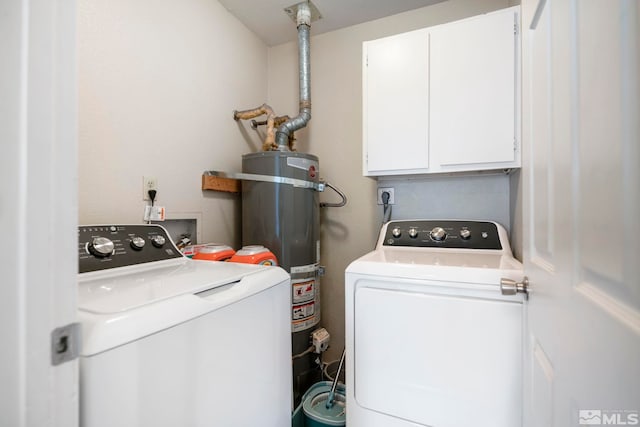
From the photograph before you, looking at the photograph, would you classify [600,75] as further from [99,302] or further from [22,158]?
[99,302]

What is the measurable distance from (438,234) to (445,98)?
2.36 ft

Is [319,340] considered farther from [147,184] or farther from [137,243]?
[147,184]

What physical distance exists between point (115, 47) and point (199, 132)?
1.78 ft

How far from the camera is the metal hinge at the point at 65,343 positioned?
40 centimetres

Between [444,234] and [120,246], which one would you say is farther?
[444,234]

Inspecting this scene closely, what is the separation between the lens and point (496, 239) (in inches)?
56.5

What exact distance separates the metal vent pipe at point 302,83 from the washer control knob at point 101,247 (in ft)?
3.83

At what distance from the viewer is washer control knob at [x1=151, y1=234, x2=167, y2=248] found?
1.14 metres

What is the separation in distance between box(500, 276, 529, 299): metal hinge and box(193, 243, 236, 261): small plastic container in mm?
1147

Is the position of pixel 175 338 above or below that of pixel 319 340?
above

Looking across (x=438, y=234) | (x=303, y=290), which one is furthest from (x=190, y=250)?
(x=438, y=234)

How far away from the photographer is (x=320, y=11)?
6.27ft

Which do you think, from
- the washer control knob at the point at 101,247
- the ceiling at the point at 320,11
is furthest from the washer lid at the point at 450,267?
the ceiling at the point at 320,11

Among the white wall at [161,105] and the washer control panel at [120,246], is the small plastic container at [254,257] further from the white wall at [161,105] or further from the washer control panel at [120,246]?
the white wall at [161,105]
